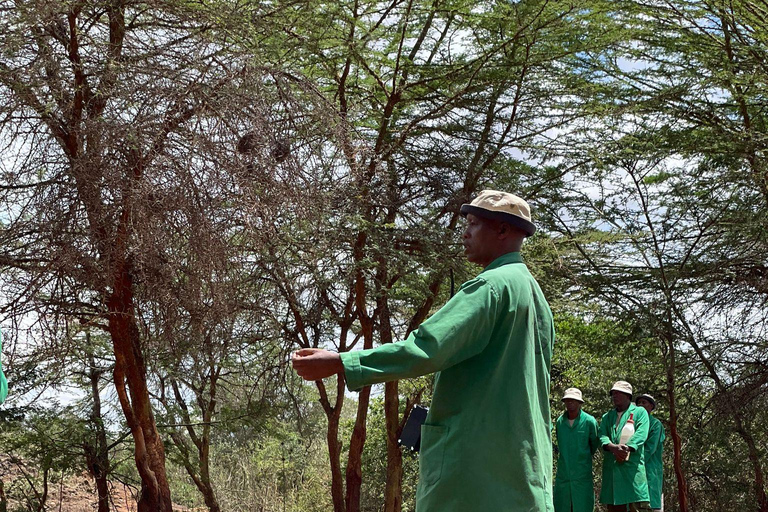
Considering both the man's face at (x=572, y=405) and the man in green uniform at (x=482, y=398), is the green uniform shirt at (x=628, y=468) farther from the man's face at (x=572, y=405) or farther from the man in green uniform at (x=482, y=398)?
the man in green uniform at (x=482, y=398)

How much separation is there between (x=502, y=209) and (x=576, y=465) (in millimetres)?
6877

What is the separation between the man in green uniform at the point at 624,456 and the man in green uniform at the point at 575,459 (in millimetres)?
191

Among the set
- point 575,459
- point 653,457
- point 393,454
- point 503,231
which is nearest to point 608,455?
point 575,459

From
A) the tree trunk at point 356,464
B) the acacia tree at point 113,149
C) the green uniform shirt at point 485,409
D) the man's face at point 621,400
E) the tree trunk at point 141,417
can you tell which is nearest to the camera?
the green uniform shirt at point 485,409

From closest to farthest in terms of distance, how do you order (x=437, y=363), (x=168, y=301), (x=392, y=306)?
(x=437, y=363)
(x=168, y=301)
(x=392, y=306)

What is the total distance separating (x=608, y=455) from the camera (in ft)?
33.9

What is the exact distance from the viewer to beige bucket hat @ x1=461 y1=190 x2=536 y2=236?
3873mm

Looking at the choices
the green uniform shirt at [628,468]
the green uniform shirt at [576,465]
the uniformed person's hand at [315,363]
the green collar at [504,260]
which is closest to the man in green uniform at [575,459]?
the green uniform shirt at [576,465]

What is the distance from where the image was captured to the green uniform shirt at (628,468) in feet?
33.0

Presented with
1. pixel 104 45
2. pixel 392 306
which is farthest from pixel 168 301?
pixel 392 306

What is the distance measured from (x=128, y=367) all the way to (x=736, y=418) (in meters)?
9.72

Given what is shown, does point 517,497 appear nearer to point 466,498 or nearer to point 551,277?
point 466,498

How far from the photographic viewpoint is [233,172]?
8.06m

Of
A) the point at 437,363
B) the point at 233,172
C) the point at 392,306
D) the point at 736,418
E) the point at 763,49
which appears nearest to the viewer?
the point at 437,363
